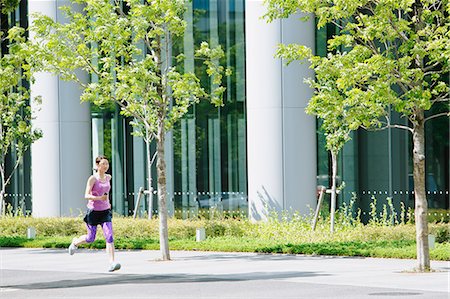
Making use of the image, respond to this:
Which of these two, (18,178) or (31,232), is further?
(18,178)

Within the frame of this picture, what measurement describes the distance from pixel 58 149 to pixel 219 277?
16827 millimetres

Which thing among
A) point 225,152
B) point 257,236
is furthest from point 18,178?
point 257,236

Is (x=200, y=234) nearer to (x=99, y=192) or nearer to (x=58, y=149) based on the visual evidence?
(x=99, y=192)

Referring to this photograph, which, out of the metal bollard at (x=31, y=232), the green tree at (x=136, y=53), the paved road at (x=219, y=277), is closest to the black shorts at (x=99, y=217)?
the paved road at (x=219, y=277)

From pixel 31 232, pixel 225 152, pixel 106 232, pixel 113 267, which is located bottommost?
pixel 113 267

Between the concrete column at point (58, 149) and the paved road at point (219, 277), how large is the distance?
10020 mm

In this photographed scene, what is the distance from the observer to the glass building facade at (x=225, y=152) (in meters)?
31.7

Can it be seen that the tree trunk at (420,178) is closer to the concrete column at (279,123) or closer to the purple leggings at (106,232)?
the purple leggings at (106,232)

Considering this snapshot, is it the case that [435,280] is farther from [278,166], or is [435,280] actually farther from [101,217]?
[278,166]

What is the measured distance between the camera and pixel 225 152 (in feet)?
115

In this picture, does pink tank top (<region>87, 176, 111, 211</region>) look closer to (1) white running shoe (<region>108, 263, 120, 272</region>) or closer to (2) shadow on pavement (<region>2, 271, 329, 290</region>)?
(1) white running shoe (<region>108, 263, 120, 272</region>)

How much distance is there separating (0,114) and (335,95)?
14.7m

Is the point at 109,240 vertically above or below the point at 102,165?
below

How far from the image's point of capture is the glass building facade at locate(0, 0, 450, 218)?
1246 inches
